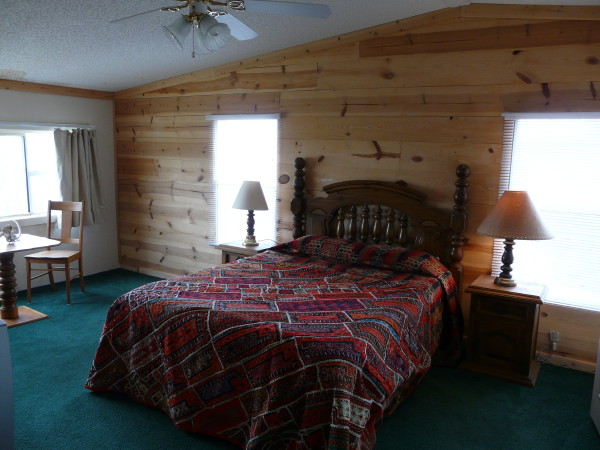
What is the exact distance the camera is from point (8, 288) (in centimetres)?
404

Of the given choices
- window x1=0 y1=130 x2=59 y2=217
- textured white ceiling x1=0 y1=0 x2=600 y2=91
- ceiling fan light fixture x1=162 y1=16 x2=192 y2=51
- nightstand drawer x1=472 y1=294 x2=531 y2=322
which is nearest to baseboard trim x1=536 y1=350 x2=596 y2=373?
nightstand drawer x1=472 y1=294 x2=531 y2=322

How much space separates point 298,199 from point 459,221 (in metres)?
1.45

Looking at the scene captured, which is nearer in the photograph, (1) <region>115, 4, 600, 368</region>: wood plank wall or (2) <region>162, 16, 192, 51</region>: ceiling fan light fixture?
(2) <region>162, 16, 192, 51</region>: ceiling fan light fixture

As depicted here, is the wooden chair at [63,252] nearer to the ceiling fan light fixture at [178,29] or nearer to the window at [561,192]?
the ceiling fan light fixture at [178,29]

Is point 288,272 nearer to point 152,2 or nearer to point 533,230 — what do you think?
point 533,230

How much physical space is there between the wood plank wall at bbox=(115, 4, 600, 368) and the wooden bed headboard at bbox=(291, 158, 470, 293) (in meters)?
0.13

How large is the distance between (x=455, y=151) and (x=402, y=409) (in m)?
1.95

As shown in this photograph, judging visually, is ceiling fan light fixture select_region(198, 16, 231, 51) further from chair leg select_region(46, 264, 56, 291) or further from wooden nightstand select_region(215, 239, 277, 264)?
chair leg select_region(46, 264, 56, 291)

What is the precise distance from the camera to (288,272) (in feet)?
11.1

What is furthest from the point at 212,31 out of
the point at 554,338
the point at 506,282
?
the point at 554,338

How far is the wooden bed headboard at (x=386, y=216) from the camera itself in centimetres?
355

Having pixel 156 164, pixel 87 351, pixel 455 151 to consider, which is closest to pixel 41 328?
→ pixel 87 351

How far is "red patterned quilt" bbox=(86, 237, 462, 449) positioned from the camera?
6.86 ft

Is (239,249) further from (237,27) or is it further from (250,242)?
(237,27)
